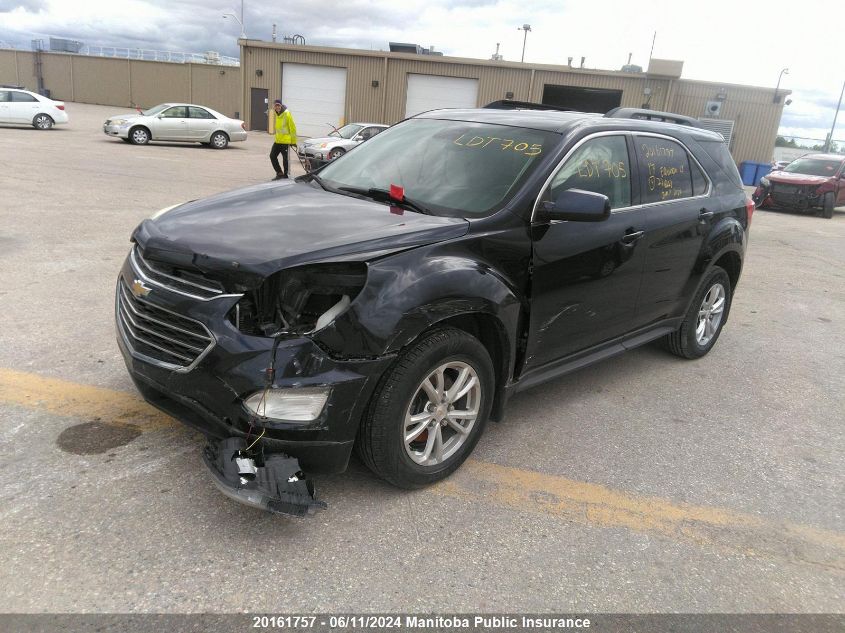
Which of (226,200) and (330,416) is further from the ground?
(226,200)

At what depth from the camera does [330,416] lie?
2.67m

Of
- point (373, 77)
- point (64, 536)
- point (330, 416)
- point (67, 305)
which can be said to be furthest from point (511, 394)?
point (373, 77)

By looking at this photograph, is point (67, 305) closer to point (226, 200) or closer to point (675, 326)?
point (226, 200)

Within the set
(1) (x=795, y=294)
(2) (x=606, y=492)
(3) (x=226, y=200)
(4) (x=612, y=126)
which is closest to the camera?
(2) (x=606, y=492)

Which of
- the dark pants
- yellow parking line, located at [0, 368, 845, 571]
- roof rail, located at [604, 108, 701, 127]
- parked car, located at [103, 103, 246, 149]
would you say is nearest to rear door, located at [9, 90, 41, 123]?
parked car, located at [103, 103, 246, 149]

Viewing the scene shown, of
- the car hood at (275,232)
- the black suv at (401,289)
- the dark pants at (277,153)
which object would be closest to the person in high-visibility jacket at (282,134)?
the dark pants at (277,153)

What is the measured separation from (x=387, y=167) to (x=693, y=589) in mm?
2757

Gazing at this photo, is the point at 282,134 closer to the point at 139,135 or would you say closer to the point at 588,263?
the point at 139,135

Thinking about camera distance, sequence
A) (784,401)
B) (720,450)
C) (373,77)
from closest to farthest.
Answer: (720,450) → (784,401) → (373,77)

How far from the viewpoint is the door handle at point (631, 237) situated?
3.98m

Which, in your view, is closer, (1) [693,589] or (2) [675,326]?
(1) [693,589]

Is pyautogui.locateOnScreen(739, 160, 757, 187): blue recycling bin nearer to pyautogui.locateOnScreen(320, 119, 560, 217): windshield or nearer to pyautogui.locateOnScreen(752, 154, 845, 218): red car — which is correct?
pyautogui.locateOnScreen(752, 154, 845, 218): red car

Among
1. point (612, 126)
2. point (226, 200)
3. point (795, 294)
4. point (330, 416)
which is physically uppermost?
point (612, 126)

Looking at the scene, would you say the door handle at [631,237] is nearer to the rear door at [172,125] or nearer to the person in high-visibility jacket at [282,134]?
the person in high-visibility jacket at [282,134]
